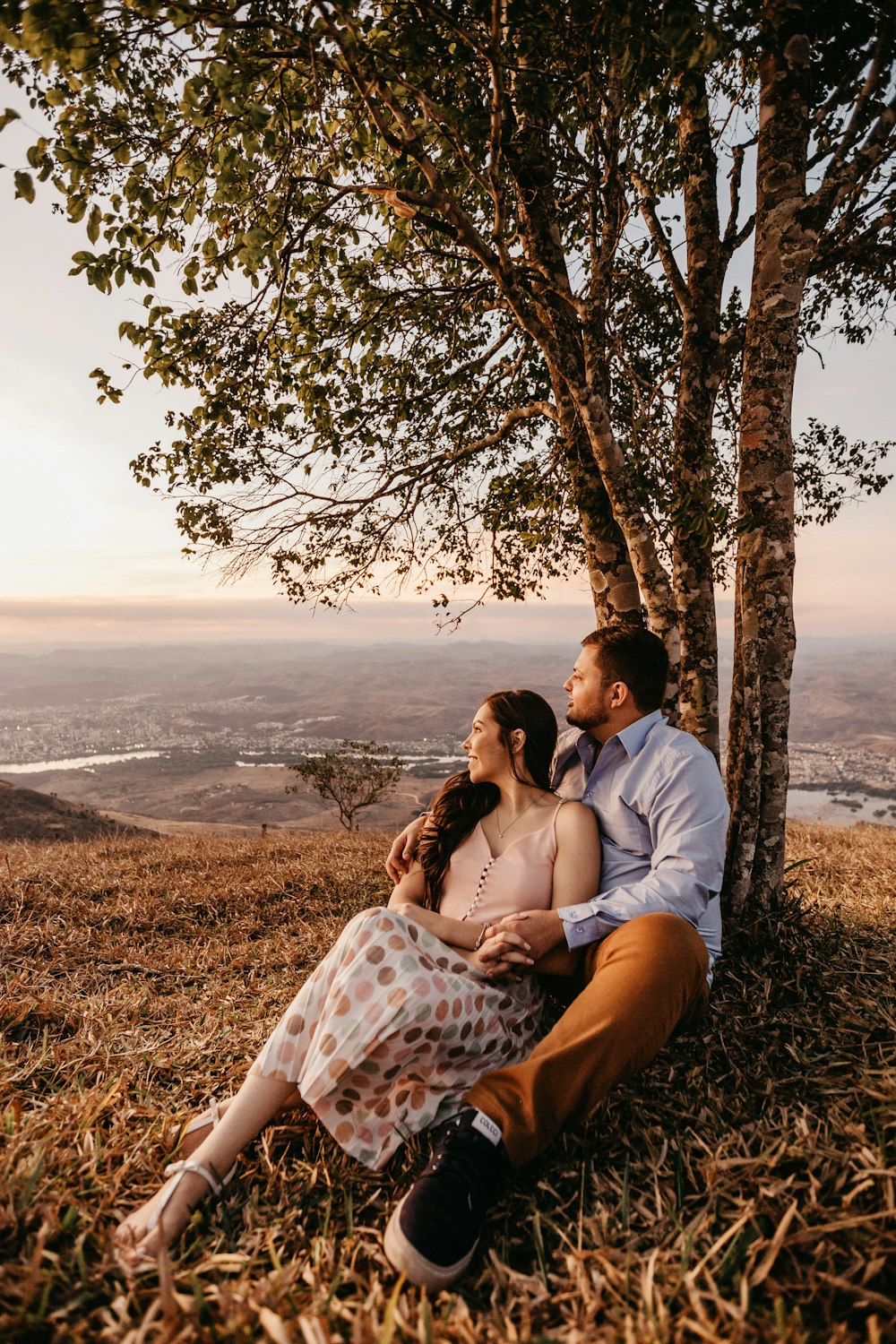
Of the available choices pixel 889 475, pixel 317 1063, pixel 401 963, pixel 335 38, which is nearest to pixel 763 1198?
pixel 401 963

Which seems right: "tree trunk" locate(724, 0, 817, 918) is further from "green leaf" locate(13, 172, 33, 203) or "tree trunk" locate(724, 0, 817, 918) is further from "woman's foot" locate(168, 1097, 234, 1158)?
"green leaf" locate(13, 172, 33, 203)

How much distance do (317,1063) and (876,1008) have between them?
2.71m

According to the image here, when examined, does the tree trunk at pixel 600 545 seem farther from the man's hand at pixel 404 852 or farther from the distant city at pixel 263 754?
the distant city at pixel 263 754

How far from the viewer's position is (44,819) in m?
30.7

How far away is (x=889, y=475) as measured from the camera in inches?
308

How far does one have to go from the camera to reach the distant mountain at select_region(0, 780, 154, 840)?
92.2 ft

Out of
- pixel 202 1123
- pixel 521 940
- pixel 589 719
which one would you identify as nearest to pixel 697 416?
pixel 589 719

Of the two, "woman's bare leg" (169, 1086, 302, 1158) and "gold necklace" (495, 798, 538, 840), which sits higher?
"gold necklace" (495, 798, 538, 840)

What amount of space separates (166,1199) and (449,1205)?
94 centimetres

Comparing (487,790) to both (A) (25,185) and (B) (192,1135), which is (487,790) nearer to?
(B) (192,1135)

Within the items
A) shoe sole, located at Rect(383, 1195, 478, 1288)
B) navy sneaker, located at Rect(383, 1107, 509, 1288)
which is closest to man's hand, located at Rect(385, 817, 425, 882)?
navy sneaker, located at Rect(383, 1107, 509, 1288)

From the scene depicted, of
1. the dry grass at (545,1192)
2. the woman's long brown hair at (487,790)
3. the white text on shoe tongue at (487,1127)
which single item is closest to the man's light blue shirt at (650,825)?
the woman's long brown hair at (487,790)

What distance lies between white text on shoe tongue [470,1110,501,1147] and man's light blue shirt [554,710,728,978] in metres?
0.82

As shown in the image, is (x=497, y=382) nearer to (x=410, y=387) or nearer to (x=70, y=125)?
(x=410, y=387)
